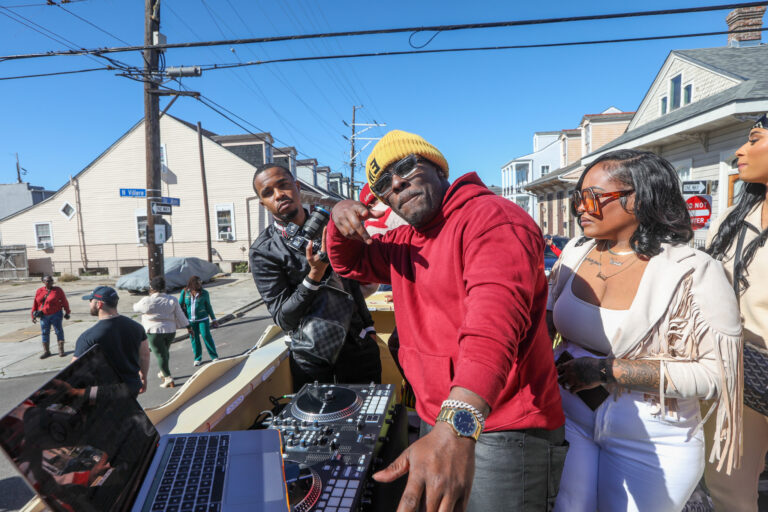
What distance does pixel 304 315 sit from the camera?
2363 millimetres

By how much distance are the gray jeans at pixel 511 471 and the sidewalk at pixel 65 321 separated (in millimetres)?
9622

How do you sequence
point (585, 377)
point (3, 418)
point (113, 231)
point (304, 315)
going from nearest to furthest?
1. point (3, 418)
2. point (585, 377)
3. point (304, 315)
4. point (113, 231)

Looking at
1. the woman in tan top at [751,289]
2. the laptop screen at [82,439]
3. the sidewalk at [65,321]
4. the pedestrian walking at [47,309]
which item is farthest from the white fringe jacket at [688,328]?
the pedestrian walking at [47,309]

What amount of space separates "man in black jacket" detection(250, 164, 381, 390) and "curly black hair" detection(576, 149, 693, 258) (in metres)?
1.50

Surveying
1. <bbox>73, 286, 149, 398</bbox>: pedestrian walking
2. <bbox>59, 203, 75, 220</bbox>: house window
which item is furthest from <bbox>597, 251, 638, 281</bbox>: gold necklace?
<bbox>59, 203, 75, 220</bbox>: house window

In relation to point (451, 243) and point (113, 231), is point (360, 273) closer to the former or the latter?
point (451, 243)

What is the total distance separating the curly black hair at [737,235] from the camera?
6.89 feet

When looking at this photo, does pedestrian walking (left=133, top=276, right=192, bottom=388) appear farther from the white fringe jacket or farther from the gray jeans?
the white fringe jacket

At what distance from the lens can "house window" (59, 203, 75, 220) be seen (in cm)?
2248

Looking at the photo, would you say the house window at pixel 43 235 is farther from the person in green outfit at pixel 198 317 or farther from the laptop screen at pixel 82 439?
the laptop screen at pixel 82 439

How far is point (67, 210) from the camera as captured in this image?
22.5 meters

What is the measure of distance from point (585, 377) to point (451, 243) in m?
0.93

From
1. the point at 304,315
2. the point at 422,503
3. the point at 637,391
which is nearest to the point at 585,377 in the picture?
the point at 637,391

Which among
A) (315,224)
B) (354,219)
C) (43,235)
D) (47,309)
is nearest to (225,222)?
(43,235)
